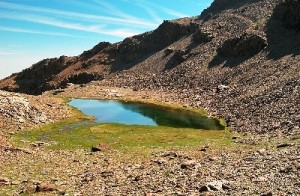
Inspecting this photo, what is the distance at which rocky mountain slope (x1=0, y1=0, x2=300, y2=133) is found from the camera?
76.6 meters

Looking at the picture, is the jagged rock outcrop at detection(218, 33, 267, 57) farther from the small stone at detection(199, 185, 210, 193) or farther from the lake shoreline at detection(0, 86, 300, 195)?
the small stone at detection(199, 185, 210, 193)

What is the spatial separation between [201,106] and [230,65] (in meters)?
34.1

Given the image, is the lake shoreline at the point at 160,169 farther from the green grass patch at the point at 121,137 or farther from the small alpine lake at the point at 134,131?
the small alpine lake at the point at 134,131

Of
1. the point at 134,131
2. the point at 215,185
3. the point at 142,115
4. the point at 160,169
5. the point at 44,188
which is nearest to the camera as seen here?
the point at 215,185

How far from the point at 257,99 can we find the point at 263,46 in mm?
46203

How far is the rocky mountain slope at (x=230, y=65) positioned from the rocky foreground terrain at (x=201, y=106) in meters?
0.42

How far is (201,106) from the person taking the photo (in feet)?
320

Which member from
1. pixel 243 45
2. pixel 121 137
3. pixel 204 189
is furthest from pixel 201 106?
pixel 204 189

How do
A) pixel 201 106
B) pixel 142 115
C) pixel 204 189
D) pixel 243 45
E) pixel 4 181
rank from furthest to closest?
pixel 243 45 → pixel 201 106 → pixel 142 115 → pixel 4 181 → pixel 204 189

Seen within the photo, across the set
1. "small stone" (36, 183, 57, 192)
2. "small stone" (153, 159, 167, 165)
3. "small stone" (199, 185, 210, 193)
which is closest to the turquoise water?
"small stone" (153, 159, 167, 165)

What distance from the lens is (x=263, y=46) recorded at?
124 m

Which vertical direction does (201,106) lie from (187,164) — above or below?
above

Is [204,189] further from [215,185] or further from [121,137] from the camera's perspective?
[121,137]

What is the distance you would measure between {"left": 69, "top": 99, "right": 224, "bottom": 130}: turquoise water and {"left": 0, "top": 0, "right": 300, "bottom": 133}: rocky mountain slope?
17.4ft
